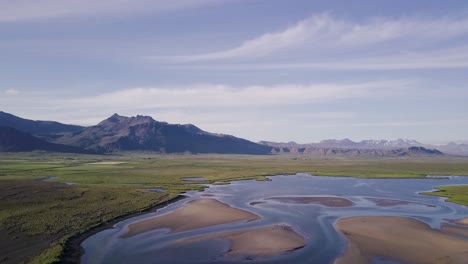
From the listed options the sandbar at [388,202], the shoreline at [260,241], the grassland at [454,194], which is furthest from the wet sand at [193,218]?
the grassland at [454,194]

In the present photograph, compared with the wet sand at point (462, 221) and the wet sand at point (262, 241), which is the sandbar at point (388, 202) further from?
the wet sand at point (262, 241)

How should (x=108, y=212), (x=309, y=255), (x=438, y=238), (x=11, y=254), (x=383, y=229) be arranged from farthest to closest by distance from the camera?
(x=108, y=212) → (x=383, y=229) → (x=438, y=238) → (x=309, y=255) → (x=11, y=254)

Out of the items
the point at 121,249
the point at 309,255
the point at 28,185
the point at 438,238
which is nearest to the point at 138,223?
the point at 121,249

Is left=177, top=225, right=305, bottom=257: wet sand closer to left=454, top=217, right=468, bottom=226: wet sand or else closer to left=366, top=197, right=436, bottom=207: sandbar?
left=454, top=217, right=468, bottom=226: wet sand

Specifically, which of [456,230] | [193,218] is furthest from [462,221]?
[193,218]

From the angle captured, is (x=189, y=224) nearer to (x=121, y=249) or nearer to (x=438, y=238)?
(x=121, y=249)
